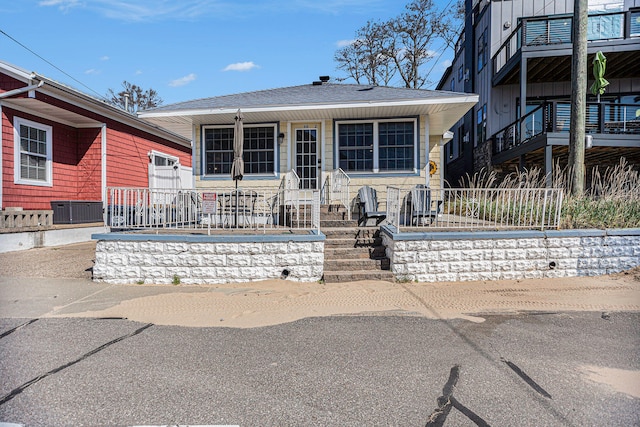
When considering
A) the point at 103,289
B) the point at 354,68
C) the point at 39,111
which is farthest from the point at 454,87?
the point at 103,289

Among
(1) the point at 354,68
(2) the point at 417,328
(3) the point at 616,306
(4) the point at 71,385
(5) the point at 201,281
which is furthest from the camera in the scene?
(1) the point at 354,68

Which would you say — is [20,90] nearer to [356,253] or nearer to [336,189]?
[336,189]

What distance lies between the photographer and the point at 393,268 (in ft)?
22.7

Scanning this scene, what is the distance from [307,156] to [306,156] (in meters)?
0.03

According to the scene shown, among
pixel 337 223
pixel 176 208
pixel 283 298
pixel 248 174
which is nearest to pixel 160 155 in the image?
pixel 248 174

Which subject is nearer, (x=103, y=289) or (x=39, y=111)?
(x=103, y=289)

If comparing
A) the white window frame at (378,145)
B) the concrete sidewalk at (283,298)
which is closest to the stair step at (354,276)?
the concrete sidewalk at (283,298)

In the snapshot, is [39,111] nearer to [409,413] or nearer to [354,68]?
[409,413]

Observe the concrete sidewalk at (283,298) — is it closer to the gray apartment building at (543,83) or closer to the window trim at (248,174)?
the window trim at (248,174)

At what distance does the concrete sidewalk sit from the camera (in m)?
5.08

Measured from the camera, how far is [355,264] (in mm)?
7102

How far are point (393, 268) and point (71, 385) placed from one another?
5086 mm

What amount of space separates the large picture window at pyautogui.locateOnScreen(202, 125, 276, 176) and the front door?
76cm

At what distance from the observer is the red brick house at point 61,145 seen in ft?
33.4
